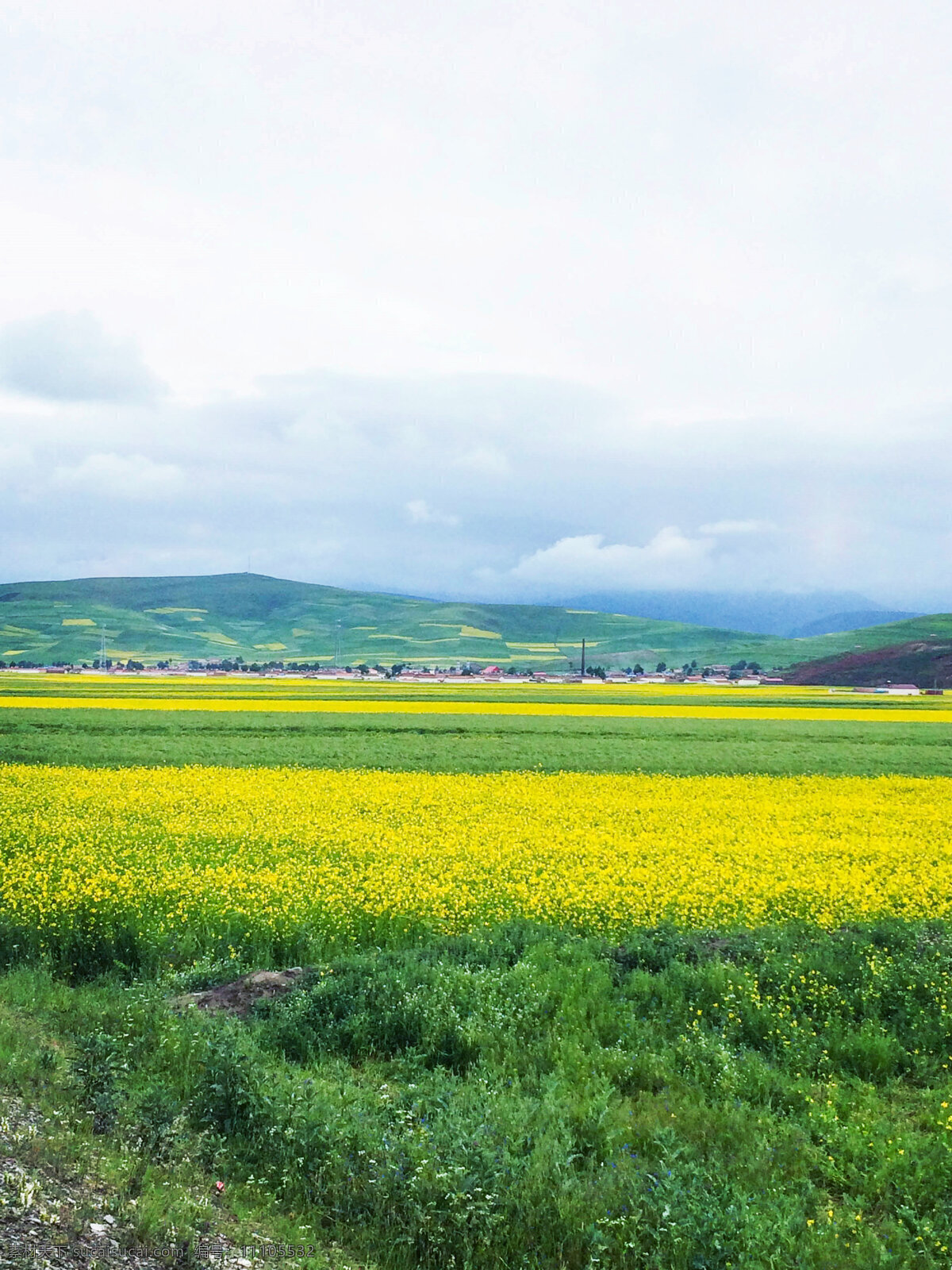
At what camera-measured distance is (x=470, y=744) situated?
124 feet

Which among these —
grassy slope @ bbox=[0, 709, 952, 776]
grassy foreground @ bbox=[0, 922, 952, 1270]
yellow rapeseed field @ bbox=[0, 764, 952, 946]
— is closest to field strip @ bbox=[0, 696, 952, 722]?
grassy slope @ bbox=[0, 709, 952, 776]

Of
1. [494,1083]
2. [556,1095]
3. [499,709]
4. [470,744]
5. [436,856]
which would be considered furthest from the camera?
[499,709]

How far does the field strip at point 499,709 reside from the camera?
56500 mm

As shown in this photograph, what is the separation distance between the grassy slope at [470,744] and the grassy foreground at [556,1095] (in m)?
20.2

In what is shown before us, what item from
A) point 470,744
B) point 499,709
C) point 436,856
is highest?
point 436,856

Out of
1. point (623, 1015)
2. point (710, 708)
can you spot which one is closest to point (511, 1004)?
point (623, 1015)

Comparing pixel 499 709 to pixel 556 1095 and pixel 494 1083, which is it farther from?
pixel 556 1095

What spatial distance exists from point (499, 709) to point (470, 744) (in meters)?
26.6

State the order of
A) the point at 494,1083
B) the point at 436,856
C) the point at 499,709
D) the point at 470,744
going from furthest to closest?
the point at 499,709, the point at 470,744, the point at 436,856, the point at 494,1083

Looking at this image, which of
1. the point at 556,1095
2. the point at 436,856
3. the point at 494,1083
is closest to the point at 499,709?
the point at 436,856

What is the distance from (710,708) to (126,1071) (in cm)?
6652

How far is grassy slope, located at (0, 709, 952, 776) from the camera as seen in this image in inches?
→ 1236

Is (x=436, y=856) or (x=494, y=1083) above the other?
(x=436, y=856)

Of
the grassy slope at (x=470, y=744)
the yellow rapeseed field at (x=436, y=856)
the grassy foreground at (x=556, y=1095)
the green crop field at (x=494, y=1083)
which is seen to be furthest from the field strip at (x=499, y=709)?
the grassy foreground at (x=556, y=1095)
